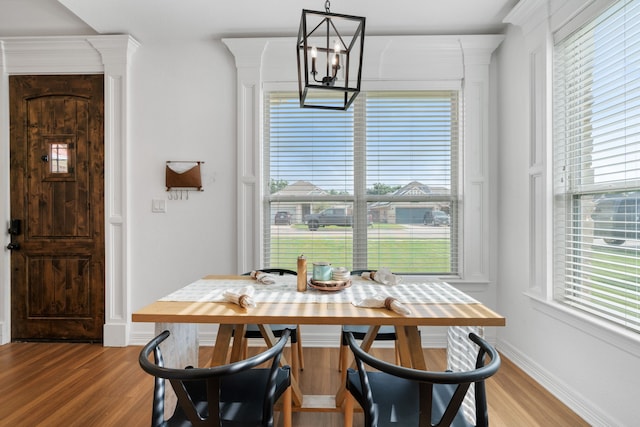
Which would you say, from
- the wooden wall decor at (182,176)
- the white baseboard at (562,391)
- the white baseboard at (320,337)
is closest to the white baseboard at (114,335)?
the white baseboard at (320,337)

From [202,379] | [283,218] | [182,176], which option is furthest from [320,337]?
[202,379]

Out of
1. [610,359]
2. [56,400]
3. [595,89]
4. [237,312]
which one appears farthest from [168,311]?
[595,89]

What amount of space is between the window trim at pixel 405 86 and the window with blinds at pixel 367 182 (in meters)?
0.10

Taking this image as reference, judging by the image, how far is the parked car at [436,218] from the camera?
10.1 ft

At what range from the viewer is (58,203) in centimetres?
304

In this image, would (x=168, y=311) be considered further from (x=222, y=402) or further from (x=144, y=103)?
(x=144, y=103)

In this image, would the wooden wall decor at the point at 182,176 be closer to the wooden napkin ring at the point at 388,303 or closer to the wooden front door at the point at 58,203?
the wooden front door at the point at 58,203

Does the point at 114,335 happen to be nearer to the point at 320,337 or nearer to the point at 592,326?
the point at 320,337

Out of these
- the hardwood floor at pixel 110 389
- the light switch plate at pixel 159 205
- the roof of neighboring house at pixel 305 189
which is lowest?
the hardwood floor at pixel 110 389

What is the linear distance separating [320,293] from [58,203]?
2639mm

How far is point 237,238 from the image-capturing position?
301 centimetres

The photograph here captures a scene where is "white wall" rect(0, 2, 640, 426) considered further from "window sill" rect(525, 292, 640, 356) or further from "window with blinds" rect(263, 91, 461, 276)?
"window sill" rect(525, 292, 640, 356)

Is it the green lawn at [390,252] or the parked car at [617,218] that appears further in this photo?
the green lawn at [390,252]

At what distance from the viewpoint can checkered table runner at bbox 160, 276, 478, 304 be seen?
170 cm
